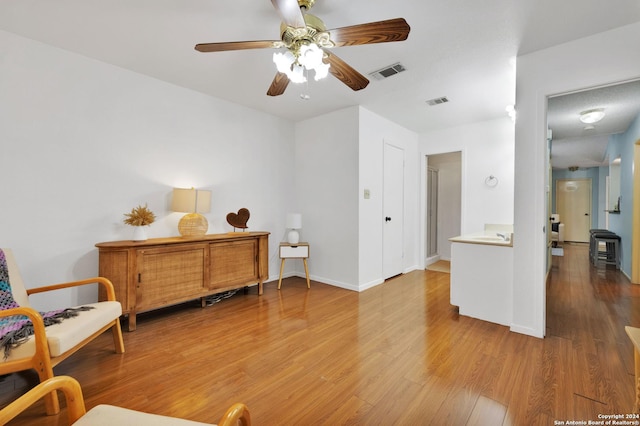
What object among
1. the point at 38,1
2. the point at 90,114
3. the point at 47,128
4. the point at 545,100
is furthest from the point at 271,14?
the point at 545,100

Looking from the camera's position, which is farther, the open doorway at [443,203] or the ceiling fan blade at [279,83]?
the open doorway at [443,203]

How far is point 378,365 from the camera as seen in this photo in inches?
78.5

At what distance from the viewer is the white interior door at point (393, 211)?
436 cm

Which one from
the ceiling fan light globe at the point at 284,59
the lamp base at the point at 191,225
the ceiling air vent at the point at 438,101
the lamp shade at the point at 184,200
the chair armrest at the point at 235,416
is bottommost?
the chair armrest at the point at 235,416

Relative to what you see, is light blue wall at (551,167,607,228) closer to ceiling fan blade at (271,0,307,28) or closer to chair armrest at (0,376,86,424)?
ceiling fan blade at (271,0,307,28)

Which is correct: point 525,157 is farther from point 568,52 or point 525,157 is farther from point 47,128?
point 47,128

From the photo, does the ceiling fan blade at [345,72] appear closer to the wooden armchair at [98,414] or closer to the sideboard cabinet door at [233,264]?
the wooden armchair at [98,414]

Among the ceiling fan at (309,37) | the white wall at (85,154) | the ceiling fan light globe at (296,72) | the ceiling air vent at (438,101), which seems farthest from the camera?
the ceiling air vent at (438,101)

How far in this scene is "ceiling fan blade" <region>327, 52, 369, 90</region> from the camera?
197 cm

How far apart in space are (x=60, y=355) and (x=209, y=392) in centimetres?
87

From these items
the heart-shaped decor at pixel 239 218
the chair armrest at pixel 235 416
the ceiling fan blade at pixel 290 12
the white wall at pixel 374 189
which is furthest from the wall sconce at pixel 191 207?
the chair armrest at pixel 235 416

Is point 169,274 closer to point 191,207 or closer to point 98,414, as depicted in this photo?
point 191,207

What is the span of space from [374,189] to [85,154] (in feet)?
11.4

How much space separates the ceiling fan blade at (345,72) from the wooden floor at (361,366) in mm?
2191
